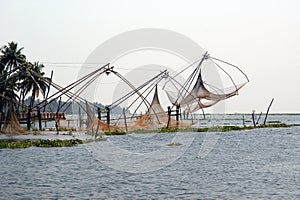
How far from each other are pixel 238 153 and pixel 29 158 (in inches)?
571

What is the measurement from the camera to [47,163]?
27.9 metres

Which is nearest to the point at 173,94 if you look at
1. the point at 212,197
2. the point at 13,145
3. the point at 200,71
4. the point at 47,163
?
the point at 200,71

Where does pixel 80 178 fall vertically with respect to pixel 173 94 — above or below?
below

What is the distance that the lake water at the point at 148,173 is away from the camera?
18.7 m

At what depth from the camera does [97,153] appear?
3350cm

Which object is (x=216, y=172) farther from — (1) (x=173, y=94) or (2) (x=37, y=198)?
(1) (x=173, y=94)

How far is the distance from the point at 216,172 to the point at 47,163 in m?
9.84

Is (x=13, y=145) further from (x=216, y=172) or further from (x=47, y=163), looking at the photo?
(x=216, y=172)

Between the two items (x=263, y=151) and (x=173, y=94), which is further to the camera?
(x=173, y=94)

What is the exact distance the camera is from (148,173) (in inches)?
954

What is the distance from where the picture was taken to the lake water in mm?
18689

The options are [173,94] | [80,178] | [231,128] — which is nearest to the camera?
[80,178]

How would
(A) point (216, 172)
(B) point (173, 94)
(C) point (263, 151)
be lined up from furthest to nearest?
(B) point (173, 94) → (C) point (263, 151) → (A) point (216, 172)

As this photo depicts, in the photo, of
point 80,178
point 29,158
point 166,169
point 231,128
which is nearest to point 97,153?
point 29,158
